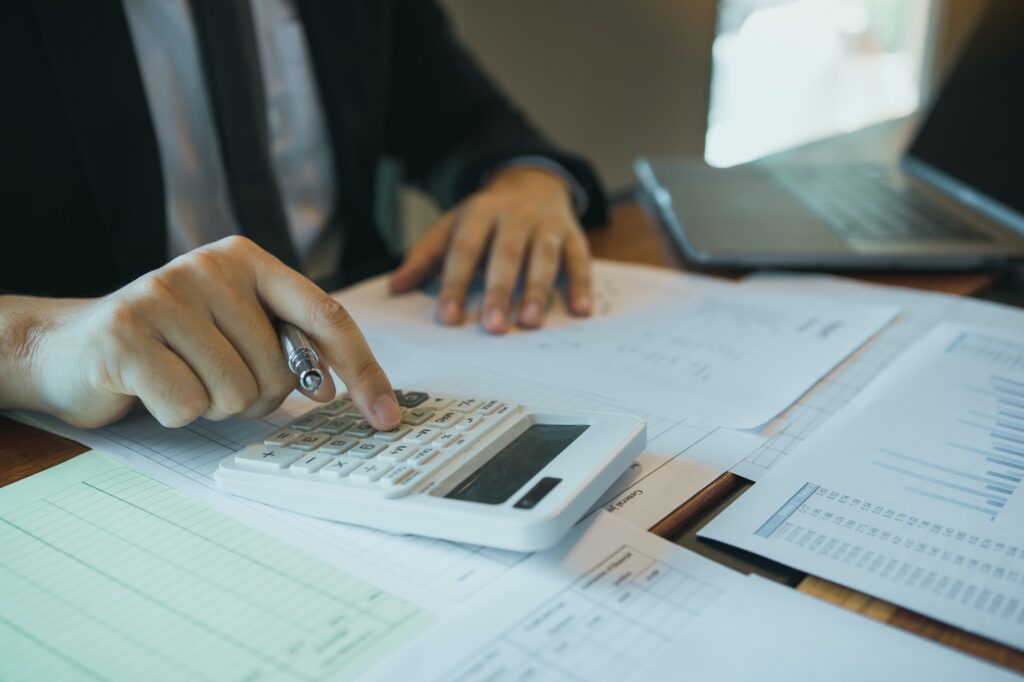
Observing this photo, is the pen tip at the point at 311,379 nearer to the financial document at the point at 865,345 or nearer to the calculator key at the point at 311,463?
the calculator key at the point at 311,463

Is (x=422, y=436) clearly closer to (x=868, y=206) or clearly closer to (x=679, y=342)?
(x=679, y=342)

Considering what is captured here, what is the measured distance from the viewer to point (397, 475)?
1.26 feet

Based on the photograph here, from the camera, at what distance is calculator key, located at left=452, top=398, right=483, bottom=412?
0.46 m

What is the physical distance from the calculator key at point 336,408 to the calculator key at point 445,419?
61 mm

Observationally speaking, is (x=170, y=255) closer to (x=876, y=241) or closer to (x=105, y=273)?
(x=105, y=273)

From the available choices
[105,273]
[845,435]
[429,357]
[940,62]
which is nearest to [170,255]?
[105,273]

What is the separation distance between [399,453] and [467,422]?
0.15 feet

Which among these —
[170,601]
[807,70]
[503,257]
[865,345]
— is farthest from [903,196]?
[807,70]

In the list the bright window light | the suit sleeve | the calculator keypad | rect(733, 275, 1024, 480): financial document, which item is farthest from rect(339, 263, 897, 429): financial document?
the bright window light

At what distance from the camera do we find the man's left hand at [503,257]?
27.0 inches

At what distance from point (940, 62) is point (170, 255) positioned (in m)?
2.67

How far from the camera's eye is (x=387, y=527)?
38cm

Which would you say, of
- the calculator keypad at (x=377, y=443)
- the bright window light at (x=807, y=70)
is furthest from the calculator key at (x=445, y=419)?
the bright window light at (x=807, y=70)

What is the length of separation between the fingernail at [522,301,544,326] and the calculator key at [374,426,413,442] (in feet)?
0.80
